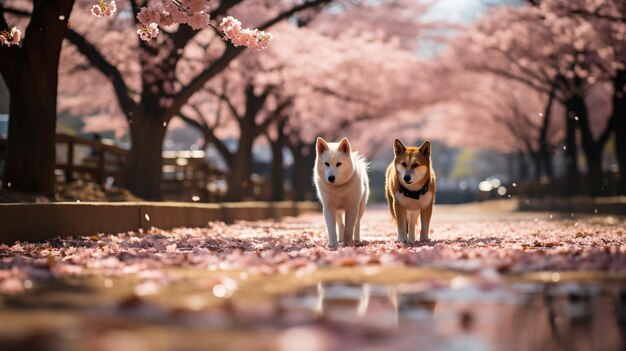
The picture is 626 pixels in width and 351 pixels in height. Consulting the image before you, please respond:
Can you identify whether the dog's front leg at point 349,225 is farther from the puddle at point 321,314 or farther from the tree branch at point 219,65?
the tree branch at point 219,65

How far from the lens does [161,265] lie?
7.94 meters

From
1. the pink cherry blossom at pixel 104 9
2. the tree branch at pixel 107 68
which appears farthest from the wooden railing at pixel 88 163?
the pink cherry blossom at pixel 104 9

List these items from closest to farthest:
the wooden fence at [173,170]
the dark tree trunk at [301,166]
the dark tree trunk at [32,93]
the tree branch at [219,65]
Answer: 1. the dark tree trunk at [32,93]
2. the tree branch at [219,65]
3. the wooden fence at [173,170]
4. the dark tree trunk at [301,166]

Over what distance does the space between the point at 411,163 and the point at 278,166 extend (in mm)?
27768

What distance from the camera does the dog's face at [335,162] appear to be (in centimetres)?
1147

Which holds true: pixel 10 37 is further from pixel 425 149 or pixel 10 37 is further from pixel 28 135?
pixel 425 149

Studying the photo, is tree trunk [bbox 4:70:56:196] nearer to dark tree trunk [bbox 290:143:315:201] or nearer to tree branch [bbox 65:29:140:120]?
tree branch [bbox 65:29:140:120]

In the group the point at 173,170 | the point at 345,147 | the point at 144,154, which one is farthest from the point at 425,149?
the point at 173,170

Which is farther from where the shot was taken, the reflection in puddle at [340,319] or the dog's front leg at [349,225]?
the dog's front leg at [349,225]

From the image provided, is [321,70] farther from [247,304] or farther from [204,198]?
[247,304]

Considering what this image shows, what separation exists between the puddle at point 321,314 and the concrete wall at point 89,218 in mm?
5693

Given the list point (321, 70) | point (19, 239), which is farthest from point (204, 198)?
point (19, 239)

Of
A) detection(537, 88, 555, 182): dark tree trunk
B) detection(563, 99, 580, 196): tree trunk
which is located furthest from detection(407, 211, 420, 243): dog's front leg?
detection(537, 88, 555, 182): dark tree trunk

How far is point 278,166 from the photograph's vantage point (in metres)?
39.4
